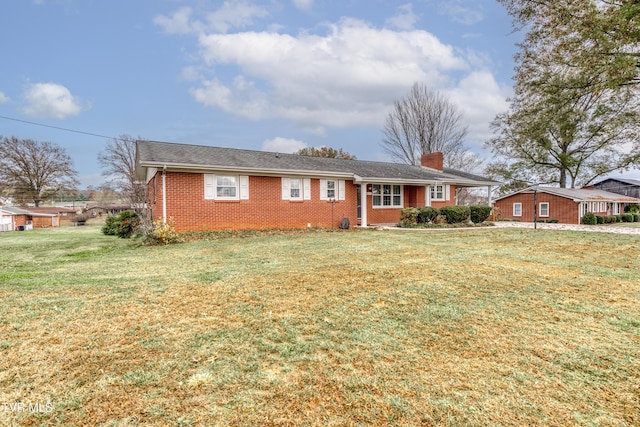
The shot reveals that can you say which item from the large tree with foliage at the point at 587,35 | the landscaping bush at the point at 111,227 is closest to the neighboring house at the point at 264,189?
the landscaping bush at the point at 111,227

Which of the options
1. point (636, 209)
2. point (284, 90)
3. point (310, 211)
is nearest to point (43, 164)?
point (284, 90)

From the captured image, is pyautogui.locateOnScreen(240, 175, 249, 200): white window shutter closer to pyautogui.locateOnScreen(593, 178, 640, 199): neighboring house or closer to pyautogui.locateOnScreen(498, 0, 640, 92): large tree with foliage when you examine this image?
pyautogui.locateOnScreen(498, 0, 640, 92): large tree with foliage

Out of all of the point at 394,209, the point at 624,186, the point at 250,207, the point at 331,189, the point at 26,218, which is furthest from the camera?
the point at 624,186

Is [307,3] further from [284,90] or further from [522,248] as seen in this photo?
[522,248]

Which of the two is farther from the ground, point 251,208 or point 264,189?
point 264,189

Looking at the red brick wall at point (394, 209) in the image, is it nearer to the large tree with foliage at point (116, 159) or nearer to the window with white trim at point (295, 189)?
the window with white trim at point (295, 189)

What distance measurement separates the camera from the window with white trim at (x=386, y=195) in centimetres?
1730

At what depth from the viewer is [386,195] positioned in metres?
17.7

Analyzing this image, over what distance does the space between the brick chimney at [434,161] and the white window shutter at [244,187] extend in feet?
47.2

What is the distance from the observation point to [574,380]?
2199 millimetres

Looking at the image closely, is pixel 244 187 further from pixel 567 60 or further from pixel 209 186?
pixel 567 60

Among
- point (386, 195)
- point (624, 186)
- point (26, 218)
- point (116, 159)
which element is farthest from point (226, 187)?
point (624, 186)

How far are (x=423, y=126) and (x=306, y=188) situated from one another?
20140 millimetres

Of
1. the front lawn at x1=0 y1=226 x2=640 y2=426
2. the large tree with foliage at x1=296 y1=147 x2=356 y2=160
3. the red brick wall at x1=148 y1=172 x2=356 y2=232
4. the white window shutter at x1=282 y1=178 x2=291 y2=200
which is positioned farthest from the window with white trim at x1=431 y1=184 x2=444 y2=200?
the large tree with foliage at x1=296 y1=147 x2=356 y2=160
